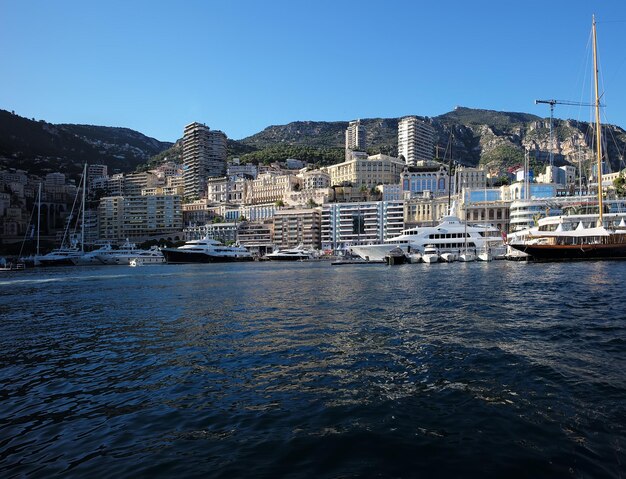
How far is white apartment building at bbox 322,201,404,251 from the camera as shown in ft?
436

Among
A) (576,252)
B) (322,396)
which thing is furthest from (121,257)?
(322,396)

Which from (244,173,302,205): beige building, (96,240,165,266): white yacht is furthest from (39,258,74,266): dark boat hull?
(244,173,302,205): beige building

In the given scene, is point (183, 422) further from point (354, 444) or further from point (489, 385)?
point (489, 385)

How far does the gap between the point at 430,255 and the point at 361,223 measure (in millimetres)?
62583

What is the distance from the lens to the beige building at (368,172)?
171625 millimetres

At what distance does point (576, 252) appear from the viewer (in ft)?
191

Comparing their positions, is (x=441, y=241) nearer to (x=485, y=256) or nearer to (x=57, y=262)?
(x=485, y=256)

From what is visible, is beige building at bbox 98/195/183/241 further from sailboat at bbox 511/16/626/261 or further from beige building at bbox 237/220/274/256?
sailboat at bbox 511/16/626/261

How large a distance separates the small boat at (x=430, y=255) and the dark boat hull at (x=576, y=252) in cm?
1559

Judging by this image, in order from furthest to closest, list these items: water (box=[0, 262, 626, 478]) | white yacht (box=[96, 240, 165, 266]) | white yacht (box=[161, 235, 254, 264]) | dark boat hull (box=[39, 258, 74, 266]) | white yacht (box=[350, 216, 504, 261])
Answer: white yacht (box=[96, 240, 165, 266]) < white yacht (box=[161, 235, 254, 264]) < dark boat hull (box=[39, 258, 74, 266]) < white yacht (box=[350, 216, 504, 261]) < water (box=[0, 262, 626, 478])

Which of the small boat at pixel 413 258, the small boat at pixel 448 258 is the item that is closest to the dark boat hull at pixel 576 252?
the small boat at pixel 448 258

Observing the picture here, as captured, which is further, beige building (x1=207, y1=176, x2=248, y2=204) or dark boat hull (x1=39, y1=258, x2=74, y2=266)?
beige building (x1=207, y1=176, x2=248, y2=204)

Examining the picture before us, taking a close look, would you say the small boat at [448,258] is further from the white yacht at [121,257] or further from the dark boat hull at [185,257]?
the white yacht at [121,257]

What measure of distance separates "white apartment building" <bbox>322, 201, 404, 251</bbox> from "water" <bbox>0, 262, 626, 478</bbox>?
115075 millimetres
